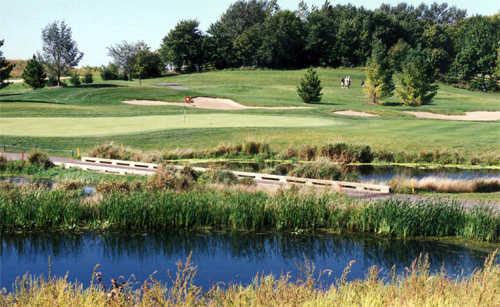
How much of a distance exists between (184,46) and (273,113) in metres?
64.5

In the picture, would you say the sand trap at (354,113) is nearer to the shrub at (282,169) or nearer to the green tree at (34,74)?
the shrub at (282,169)

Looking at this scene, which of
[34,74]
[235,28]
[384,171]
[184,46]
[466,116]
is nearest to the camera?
[384,171]

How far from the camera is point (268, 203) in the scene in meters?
19.3

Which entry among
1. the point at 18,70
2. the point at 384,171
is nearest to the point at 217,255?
the point at 384,171

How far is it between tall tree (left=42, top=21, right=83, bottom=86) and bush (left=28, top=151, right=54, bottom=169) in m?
56.6

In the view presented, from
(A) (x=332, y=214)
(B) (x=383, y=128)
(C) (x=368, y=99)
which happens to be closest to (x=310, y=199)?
(A) (x=332, y=214)

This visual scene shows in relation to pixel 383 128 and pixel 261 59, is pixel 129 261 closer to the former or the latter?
pixel 383 128

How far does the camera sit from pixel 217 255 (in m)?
16.7

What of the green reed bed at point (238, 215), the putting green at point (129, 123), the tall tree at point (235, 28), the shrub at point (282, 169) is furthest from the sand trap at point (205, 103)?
the tall tree at point (235, 28)

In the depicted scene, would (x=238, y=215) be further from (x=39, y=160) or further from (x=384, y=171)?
(x=39, y=160)

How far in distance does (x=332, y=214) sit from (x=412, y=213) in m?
2.26

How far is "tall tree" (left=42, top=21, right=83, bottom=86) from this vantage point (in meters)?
83.5

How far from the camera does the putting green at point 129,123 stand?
137 ft

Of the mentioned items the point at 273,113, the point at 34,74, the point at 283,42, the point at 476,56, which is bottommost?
the point at 273,113
